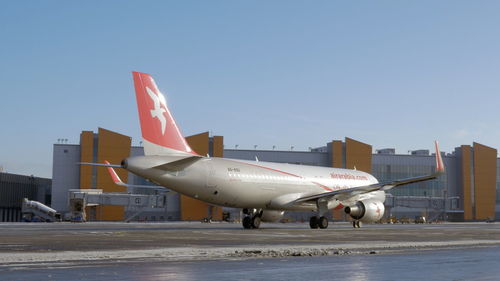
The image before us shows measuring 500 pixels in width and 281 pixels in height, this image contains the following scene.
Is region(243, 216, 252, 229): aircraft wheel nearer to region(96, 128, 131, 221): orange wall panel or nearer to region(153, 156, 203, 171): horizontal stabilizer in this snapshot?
region(153, 156, 203, 171): horizontal stabilizer

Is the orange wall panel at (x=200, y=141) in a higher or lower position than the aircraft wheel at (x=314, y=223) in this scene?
higher

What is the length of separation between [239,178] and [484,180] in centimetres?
8441

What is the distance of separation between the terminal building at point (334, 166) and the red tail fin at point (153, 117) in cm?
4475

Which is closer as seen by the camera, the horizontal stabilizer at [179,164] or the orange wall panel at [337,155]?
A: the horizontal stabilizer at [179,164]

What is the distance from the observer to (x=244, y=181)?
38.1 meters

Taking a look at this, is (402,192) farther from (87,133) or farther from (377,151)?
(87,133)

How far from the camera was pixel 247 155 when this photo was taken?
330 feet

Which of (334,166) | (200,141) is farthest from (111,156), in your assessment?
(334,166)

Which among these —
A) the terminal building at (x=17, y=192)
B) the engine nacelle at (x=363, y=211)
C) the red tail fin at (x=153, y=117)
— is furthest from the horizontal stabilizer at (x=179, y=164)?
the terminal building at (x=17, y=192)

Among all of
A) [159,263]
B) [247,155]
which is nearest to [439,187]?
[247,155]

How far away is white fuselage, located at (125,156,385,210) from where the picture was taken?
33250 millimetres

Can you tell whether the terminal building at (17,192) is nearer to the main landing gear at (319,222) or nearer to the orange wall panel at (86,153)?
the orange wall panel at (86,153)

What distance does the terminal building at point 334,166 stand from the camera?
9094 cm

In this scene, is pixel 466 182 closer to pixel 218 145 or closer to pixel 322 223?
pixel 218 145
